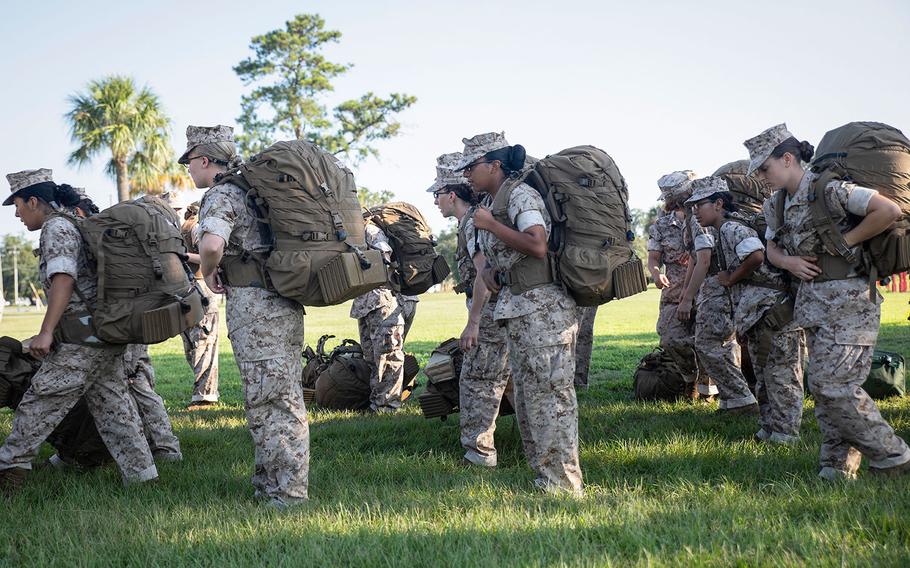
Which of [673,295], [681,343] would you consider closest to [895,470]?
[681,343]

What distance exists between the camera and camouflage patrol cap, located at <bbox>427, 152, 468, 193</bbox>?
7.27 metres

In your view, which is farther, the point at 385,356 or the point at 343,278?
the point at 385,356

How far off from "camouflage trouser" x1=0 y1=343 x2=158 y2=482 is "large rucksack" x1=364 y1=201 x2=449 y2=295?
340 centimetres

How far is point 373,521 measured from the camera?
14.6 feet

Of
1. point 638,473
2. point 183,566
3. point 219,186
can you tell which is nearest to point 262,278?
point 219,186

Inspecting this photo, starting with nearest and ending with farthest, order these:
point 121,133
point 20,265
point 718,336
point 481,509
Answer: point 481,509 → point 718,336 → point 121,133 → point 20,265

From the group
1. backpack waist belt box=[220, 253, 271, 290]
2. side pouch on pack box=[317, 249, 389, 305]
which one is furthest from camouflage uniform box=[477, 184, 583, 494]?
backpack waist belt box=[220, 253, 271, 290]

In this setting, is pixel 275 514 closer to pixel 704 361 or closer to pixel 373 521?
pixel 373 521

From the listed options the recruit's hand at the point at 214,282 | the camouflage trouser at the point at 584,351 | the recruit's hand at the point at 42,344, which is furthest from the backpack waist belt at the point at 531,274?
the camouflage trouser at the point at 584,351

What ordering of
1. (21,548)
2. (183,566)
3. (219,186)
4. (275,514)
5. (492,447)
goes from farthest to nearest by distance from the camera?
(492,447) < (219,186) < (275,514) < (21,548) < (183,566)

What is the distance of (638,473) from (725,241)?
2.38 meters

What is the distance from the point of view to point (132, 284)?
5727mm

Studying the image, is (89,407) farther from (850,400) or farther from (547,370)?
(850,400)

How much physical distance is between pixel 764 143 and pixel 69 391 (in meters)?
5.24
